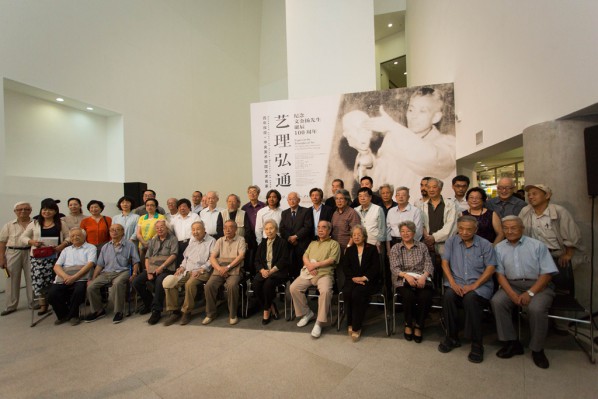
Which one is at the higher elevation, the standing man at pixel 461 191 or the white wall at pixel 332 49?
the white wall at pixel 332 49

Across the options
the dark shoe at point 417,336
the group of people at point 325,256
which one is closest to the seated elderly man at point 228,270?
the group of people at point 325,256

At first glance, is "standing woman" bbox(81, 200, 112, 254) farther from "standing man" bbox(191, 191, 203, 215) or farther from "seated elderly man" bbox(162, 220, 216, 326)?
"seated elderly man" bbox(162, 220, 216, 326)

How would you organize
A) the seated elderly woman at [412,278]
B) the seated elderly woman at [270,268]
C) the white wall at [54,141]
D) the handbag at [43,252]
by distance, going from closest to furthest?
1. the seated elderly woman at [412,278]
2. the seated elderly woman at [270,268]
3. the handbag at [43,252]
4. the white wall at [54,141]

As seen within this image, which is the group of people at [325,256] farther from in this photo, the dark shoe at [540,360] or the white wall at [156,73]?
the white wall at [156,73]

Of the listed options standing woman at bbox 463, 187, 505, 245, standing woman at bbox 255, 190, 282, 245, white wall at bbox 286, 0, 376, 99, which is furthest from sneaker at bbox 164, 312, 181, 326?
white wall at bbox 286, 0, 376, 99

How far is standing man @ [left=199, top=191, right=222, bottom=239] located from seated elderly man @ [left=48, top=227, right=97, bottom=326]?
4.65ft

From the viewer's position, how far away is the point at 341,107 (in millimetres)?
5570

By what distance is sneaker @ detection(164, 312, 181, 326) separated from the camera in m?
3.45

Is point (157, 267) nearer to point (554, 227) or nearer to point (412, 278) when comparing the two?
point (412, 278)

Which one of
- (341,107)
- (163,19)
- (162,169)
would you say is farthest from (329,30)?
(162,169)

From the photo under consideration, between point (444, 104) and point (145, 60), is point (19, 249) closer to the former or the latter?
point (145, 60)

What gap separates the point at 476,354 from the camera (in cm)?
244

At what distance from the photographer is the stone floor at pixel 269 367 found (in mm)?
2119

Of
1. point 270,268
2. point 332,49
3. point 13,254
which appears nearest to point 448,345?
point 270,268
